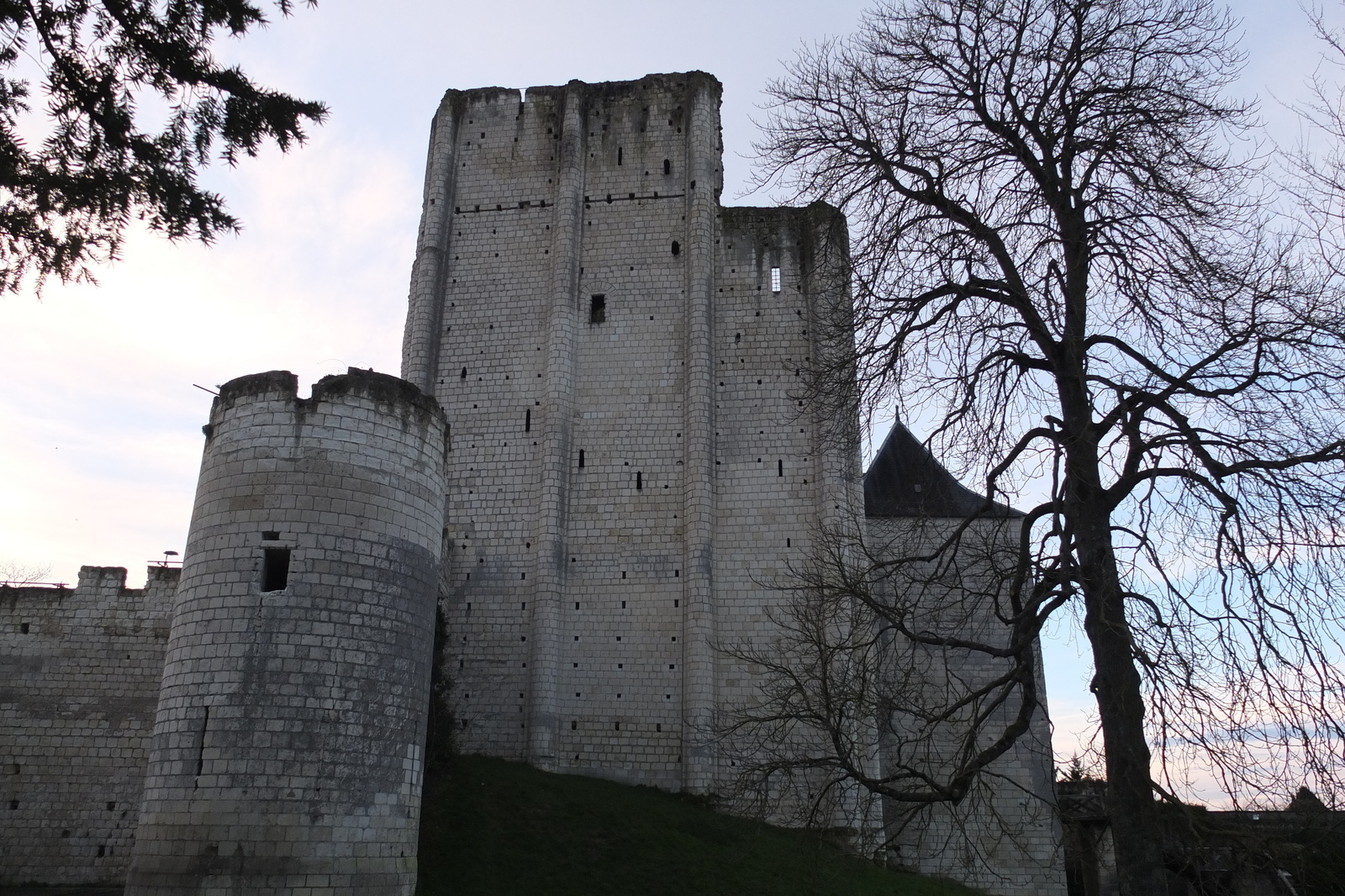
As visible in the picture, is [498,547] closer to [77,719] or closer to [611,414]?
[611,414]

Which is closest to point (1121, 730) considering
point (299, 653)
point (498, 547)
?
point (299, 653)

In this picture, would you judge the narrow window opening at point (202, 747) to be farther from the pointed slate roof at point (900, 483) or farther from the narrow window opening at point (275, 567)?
the pointed slate roof at point (900, 483)

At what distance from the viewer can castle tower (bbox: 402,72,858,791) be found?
1939 centimetres

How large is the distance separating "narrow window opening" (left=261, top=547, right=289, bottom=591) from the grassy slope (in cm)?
468

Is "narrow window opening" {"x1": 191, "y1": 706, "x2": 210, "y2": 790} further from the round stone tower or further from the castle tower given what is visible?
the castle tower

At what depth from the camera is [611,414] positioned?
70.6 feet

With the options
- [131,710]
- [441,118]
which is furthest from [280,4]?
[441,118]

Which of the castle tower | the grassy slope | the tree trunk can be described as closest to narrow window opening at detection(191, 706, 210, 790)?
the grassy slope

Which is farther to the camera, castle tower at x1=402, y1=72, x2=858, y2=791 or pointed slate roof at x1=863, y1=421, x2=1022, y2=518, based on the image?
pointed slate roof at x1=863, y1=421, x2=1022, y2=518

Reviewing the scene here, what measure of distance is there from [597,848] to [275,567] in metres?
6.87

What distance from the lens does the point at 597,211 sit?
23.2 meters

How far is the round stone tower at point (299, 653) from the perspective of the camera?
998 centimetres

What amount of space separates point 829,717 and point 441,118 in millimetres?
20589

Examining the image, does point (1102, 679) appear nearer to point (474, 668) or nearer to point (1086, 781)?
point (1086, 781)
